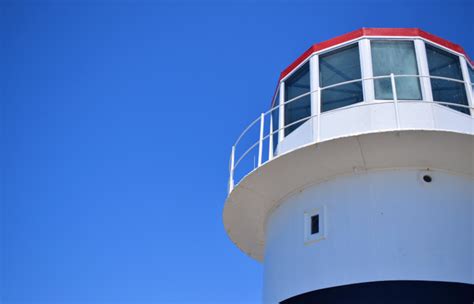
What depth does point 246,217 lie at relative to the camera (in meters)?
10.7

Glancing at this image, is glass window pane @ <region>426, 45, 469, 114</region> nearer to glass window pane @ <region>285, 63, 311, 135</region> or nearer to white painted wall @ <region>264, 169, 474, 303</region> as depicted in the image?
white painted wall @ <region>264, 169, 474, 303</region>

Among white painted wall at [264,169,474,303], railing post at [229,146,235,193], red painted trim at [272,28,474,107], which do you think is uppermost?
red painted trim at [272,28,474,107]

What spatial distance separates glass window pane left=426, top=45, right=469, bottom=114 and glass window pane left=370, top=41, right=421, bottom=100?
0.37m

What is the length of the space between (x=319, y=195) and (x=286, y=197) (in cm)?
89

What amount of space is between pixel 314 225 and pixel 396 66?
3443 millimetres

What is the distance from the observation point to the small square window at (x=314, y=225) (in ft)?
27.9

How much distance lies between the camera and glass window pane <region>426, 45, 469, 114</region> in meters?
9.34

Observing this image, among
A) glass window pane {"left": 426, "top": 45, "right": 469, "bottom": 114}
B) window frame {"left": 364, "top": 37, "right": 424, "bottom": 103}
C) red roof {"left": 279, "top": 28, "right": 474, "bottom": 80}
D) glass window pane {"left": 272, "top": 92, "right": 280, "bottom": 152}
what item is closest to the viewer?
window frame {"left": 364, "top": 37, "right": 424, "bottom": 103}

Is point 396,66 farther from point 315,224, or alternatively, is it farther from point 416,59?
point 315,224

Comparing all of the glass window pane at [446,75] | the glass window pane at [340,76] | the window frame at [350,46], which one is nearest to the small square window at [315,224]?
the window frame at [350,46]

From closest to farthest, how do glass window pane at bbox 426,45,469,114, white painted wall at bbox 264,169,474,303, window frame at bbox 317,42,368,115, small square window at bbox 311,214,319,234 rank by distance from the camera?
white painted wall at bbox 264,169,474,303
small square window at bbox 311,214,319,234
window frame at bbox 317,42,368,115
glass window pane at bbox 426,45,469,114

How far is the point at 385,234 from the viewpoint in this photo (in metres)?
7.89

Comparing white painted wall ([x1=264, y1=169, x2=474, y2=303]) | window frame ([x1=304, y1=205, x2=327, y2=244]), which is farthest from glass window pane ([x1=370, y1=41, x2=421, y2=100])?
window frame ([x1=304, y1=205, x2=327, y2=244])

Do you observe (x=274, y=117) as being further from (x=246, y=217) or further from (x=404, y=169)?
Answer: (x=404, y=169)
